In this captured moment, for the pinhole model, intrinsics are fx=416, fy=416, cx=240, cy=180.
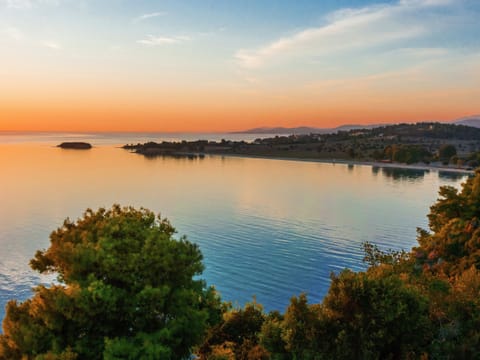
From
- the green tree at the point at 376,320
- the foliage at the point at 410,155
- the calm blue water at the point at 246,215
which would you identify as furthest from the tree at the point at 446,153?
the green tree at the point at 376,320

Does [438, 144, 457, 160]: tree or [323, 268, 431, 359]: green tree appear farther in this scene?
[438, 144, 457, 160]: tree

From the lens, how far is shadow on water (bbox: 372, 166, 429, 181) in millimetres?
147000

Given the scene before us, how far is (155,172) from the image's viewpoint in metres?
148

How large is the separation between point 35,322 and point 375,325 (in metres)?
13.4

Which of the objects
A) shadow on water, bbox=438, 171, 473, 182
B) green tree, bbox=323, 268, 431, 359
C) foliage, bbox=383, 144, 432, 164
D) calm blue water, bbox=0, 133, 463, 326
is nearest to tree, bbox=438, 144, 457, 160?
foliage, bbox=383, 144, 432, 164

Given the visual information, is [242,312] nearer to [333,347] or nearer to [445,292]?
[333,347]

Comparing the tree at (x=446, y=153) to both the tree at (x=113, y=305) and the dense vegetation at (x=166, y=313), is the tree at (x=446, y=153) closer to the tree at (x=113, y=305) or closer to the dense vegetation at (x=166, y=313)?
the dense vegetation at (x=166, y=313)

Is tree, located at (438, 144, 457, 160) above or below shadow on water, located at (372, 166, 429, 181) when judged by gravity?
above

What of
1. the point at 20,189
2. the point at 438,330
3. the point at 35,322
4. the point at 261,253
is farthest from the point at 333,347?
the point at 20,189

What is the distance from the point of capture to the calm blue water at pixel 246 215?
143 ft

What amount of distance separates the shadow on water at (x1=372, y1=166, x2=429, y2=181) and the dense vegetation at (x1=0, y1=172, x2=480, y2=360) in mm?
133992

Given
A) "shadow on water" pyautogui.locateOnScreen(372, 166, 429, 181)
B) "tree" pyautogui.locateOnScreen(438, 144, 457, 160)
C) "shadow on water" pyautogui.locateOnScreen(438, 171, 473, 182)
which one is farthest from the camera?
"tree" pyautogui.locateOnScreen(438, 144, 457, 160)

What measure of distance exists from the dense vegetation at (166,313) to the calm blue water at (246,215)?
62.3 feet

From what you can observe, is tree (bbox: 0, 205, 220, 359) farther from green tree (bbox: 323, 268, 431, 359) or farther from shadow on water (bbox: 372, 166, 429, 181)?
shadow on water (bbox: 372, 166, 429, 181)
